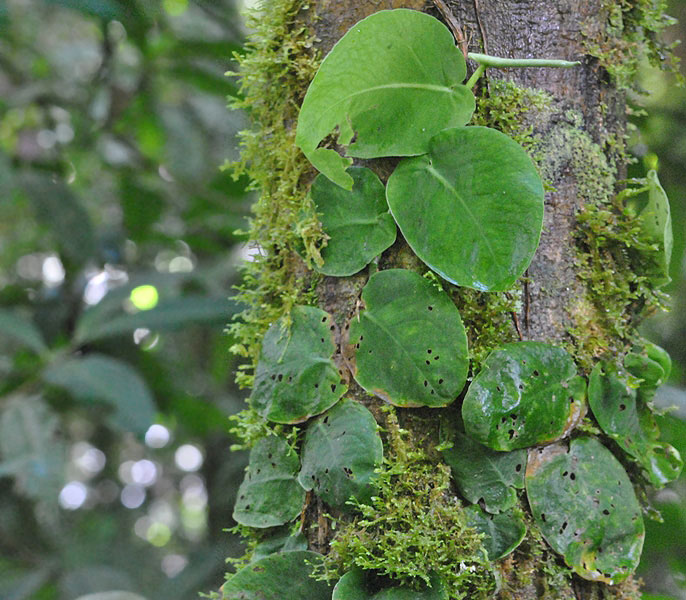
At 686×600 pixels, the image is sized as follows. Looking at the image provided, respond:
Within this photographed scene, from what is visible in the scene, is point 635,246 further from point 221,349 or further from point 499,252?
point 221,349

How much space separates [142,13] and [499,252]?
3.12 ft

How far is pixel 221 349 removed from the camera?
6.52 feet

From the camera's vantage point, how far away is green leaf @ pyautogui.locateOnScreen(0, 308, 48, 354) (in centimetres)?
172

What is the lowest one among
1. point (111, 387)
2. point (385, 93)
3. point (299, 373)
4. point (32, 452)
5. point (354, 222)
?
point (32, 452)

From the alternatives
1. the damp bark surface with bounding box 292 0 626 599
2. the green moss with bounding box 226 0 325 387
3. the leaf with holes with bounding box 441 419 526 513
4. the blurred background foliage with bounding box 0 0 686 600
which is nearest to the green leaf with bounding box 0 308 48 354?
the blurred background foliage with bounding box 0 0 686 600

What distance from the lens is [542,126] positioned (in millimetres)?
613

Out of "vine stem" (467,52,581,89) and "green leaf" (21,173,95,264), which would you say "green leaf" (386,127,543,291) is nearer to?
"vine stem" (467,52,581,89)

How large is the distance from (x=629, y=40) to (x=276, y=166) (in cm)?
42

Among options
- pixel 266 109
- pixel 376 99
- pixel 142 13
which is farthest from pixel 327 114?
pixel 142 13

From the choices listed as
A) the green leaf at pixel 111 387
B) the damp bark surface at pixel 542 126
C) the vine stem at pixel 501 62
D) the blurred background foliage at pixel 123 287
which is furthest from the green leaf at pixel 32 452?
the vine stem at pixel 501 62

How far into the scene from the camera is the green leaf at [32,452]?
1.54m

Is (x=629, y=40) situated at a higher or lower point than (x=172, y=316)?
higher

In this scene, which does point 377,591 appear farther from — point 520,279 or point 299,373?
point 520,279

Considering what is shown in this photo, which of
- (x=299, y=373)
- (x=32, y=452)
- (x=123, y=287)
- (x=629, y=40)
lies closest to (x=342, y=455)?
(x=299, y=373)
